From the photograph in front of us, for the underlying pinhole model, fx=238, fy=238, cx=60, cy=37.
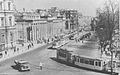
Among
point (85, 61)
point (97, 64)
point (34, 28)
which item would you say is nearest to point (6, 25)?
point (34, 28)

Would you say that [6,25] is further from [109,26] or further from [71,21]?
[71,21]

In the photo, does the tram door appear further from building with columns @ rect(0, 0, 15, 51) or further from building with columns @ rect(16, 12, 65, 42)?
building with columns @ rect(16, 12, 65, 42)

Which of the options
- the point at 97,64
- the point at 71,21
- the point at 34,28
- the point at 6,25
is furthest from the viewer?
the point at 71,21

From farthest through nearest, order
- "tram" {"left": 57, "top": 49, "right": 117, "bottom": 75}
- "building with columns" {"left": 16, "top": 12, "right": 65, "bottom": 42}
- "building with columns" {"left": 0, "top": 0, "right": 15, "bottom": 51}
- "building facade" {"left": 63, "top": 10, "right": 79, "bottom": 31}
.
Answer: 1. "building facade" {"left": 63, "top": 10, "right": 79, "bottom": 31}
2. "building with columns" {"left": 16, "top": 12, "right": 65, "bottom": 42}
3. "building with columns" {"left": 0, "top": 0, "right": 15, "bottom": 51}
4. "tram" {"left": 57, "top": 49, "right": 117, "bottom": 75}

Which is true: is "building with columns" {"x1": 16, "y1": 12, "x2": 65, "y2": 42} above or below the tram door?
above

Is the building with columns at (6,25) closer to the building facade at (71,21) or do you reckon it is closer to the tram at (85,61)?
the tram at (85,61)

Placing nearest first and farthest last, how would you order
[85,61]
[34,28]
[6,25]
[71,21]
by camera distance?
[85,61]
[6,25]
[34,28]
[71,21]

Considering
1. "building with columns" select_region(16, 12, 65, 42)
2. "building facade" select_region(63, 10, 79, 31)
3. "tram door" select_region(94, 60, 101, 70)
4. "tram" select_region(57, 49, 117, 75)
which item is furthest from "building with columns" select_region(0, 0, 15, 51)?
"building facade" select_region(63, 10, 79, 31)

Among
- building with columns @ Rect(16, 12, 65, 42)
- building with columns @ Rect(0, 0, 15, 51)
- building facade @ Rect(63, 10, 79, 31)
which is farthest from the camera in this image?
building facade @ Rect(63, 10, 79, 31)

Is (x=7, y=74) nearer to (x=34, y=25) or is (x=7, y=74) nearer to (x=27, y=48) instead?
(x=27, y=48)

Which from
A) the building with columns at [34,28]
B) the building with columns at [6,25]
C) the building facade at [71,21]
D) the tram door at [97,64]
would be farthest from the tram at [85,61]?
the building facade at [71,21]
